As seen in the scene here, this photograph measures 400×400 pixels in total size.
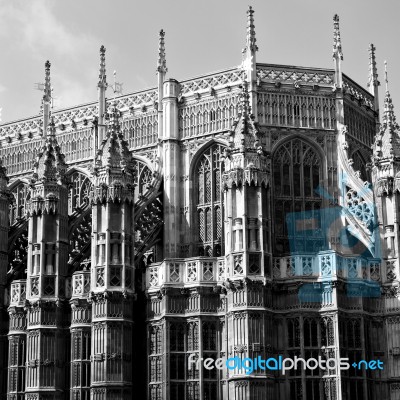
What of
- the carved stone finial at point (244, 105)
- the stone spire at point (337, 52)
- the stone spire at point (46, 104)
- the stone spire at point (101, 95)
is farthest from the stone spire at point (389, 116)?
the stone spire at point (46, 104)

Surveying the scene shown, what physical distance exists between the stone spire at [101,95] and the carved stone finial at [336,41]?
12.6 meters

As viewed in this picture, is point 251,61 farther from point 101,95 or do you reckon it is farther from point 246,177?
point 101,95

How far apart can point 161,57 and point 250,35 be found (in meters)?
5.25

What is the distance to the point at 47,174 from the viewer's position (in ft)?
175

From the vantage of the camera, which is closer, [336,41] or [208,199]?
[208,199]

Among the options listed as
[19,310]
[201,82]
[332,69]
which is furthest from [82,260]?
[332,69]

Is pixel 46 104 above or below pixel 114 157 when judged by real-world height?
above

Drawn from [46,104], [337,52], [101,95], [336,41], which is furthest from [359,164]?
[46,104]

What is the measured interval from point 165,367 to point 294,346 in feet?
19.6

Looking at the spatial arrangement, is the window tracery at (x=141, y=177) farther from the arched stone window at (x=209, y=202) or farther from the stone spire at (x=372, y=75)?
the stone spire at (x=372, y=75)

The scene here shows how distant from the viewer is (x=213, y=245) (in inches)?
2071

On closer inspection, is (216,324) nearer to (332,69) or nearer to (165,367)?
(165,367)

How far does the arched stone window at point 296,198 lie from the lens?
5200 cm

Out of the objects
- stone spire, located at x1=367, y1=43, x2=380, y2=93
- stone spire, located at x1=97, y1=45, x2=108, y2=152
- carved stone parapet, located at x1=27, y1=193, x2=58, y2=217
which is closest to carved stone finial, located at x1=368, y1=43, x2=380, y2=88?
stone spire, located at x1=367, y1=43, x2=380, y2=93
